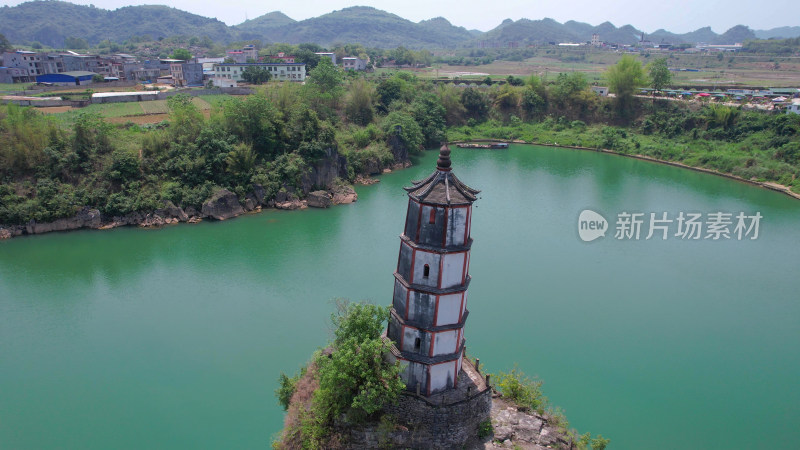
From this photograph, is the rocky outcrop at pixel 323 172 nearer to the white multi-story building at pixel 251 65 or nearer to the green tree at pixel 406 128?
the green tree at pixel 406 128

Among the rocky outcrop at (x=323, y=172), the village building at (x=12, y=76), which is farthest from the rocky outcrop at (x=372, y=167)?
the village building at (x=12, y=76)

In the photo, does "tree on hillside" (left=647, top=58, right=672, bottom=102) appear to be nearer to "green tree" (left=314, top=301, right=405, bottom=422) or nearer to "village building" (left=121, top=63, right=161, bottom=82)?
"green tree" (left=314, top=301, right=405, bottom=422)

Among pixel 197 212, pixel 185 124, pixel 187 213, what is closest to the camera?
pixel 187 213

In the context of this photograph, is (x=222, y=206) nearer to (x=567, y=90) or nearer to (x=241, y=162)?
(x=241, y=162)

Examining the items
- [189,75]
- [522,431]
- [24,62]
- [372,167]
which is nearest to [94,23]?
[24,62]

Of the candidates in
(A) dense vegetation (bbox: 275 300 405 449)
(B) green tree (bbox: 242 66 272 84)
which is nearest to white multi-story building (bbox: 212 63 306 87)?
(B) green tree (bbox: 242 66 272 84)

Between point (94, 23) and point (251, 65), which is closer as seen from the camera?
point (251, 65)
